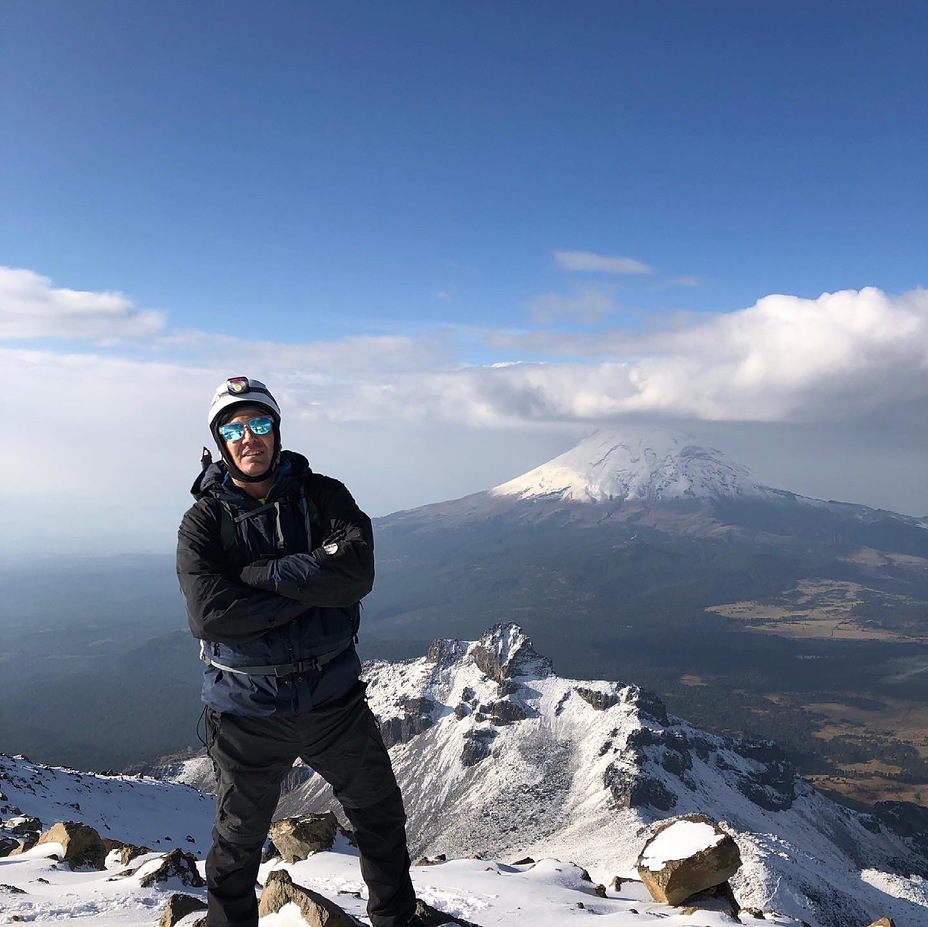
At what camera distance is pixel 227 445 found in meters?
7.86

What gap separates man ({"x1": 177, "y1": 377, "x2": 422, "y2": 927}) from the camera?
23.4 ft

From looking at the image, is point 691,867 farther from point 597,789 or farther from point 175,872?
point 597,789

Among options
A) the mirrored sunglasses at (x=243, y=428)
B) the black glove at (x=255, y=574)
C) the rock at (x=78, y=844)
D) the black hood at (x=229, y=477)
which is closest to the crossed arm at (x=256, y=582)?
the black glove at (x=255, y=574)

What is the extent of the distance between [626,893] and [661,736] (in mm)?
163470

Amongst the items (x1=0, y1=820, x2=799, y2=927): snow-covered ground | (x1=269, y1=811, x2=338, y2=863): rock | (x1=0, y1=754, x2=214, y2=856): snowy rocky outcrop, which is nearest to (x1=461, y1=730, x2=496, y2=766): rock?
(x1=0, y1=754, x2=214, y2=856): snowy rocky outcrop

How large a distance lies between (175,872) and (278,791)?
8605 millimetres

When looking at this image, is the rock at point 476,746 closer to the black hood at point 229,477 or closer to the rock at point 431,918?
the rock at point 431,918

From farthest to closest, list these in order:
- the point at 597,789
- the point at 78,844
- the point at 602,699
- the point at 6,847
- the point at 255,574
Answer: the point at 602,699
the point at 597,789
the point at 6,847
the point at 78,844
the point at 255,574

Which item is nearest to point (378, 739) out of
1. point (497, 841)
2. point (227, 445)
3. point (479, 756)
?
point (227, 445)

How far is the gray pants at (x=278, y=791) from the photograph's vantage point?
7.37 metres

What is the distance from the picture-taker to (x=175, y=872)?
44.8 ft

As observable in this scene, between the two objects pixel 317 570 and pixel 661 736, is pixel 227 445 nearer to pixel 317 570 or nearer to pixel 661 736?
pixel 317 570

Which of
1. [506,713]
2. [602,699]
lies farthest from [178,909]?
[506,713]

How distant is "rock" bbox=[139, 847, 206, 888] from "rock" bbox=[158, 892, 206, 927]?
322 centimetres
